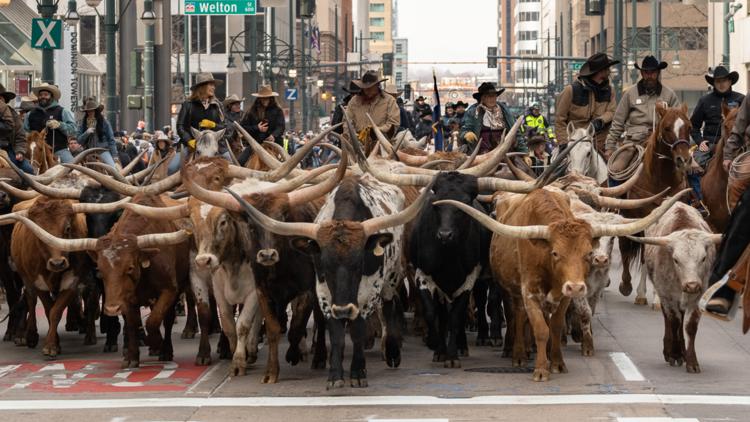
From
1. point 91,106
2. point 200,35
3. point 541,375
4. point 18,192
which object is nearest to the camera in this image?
point 541,375

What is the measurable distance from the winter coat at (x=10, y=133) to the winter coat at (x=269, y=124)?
8.73 ft

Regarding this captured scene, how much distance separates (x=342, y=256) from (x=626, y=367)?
8.74 ft

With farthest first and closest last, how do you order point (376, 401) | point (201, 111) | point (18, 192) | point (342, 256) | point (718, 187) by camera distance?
1. point (201, 111)
2. point (718, 187)
3. point (18, 192)
4. point (342, 256)
5. point (376, 401)

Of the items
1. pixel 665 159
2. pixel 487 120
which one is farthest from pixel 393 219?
pixel 487 120

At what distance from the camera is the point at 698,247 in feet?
44.3

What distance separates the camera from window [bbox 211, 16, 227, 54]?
94750mm

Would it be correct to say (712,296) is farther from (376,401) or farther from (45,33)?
(45,33)

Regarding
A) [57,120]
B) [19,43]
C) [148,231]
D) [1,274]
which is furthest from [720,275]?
[19,43]

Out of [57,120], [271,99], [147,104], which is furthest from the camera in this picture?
[147,104]

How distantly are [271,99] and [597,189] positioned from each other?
5.00 m

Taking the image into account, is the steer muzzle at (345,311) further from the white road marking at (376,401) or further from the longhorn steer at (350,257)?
the white road marking at (376,401)

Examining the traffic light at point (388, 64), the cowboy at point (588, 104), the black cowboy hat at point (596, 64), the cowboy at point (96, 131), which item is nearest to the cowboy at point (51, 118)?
the cowboy at point (96, 131)

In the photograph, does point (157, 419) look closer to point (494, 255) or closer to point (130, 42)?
point (494, 255)

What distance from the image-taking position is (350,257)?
40.4 feet
